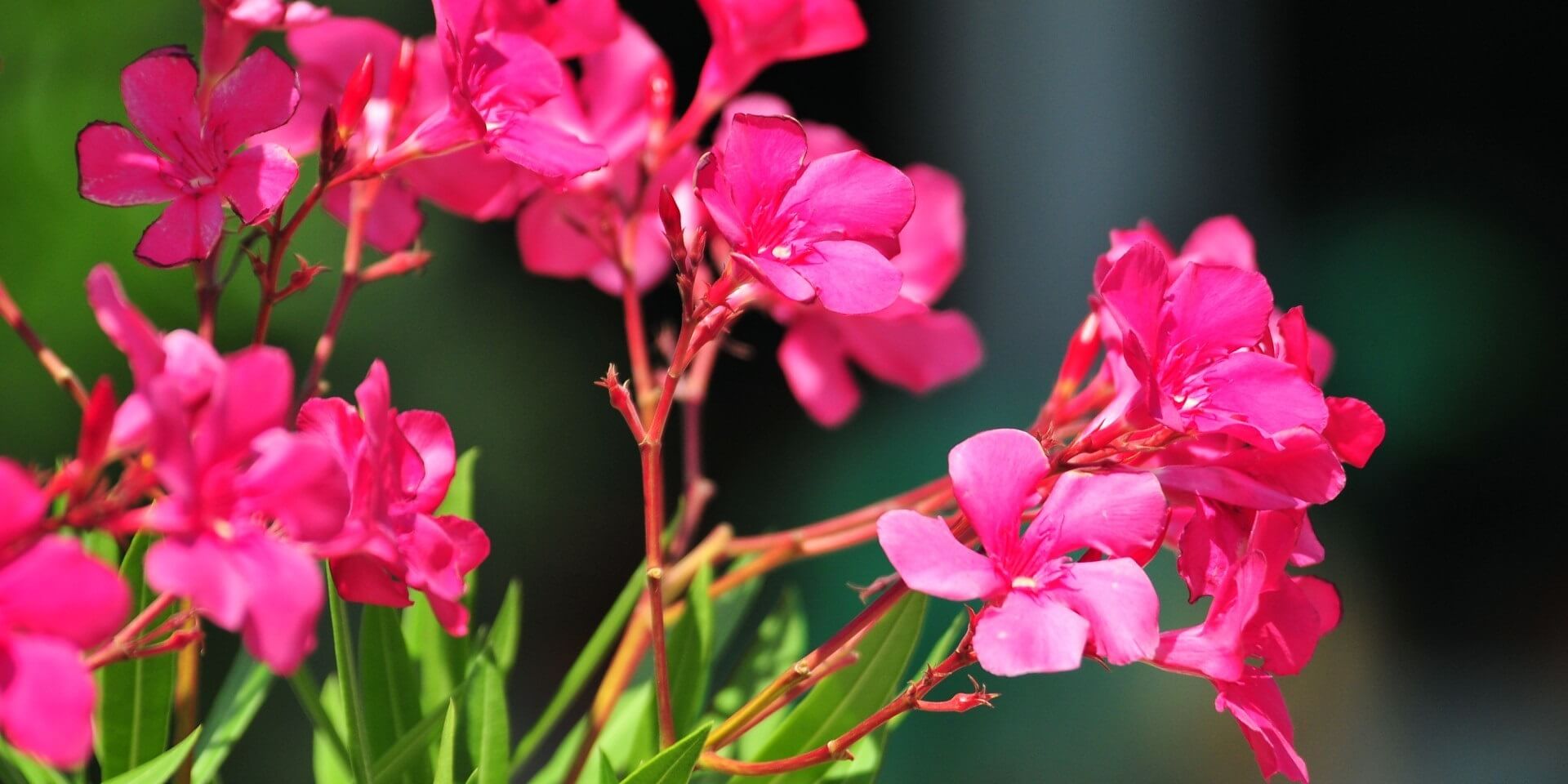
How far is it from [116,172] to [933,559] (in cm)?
28

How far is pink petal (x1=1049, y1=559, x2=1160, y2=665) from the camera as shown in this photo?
14.6 inches

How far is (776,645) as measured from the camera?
2.14ft

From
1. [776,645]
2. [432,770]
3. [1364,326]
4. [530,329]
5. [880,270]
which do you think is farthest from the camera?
[1364,326]

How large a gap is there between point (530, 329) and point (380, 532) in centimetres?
238

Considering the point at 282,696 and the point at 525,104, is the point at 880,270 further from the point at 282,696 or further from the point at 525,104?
the point at 282,696

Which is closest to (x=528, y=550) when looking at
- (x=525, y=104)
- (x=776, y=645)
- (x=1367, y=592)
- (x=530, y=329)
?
(x=530, y=329)

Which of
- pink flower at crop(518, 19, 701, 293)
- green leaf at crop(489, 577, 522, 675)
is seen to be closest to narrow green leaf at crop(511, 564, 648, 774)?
green leaf at crop(489, 577, 522, 675)

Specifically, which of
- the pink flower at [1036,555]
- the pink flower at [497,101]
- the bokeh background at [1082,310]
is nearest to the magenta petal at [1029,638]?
the pink flower at [1036,555]

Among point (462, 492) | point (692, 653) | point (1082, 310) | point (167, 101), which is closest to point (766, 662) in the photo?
point (692, 653)

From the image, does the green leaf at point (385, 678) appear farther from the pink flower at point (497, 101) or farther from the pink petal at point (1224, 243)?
the pink petal at point (1224, 243)

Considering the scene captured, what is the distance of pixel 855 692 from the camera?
545mm

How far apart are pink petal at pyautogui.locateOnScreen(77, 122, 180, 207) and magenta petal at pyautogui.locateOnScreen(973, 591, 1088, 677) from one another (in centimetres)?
28

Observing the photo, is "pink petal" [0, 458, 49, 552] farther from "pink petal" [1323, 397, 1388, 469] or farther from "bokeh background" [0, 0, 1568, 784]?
"bokeh background" [0, 0, 1568, 784]

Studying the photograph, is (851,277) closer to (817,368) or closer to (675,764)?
(675,764)
